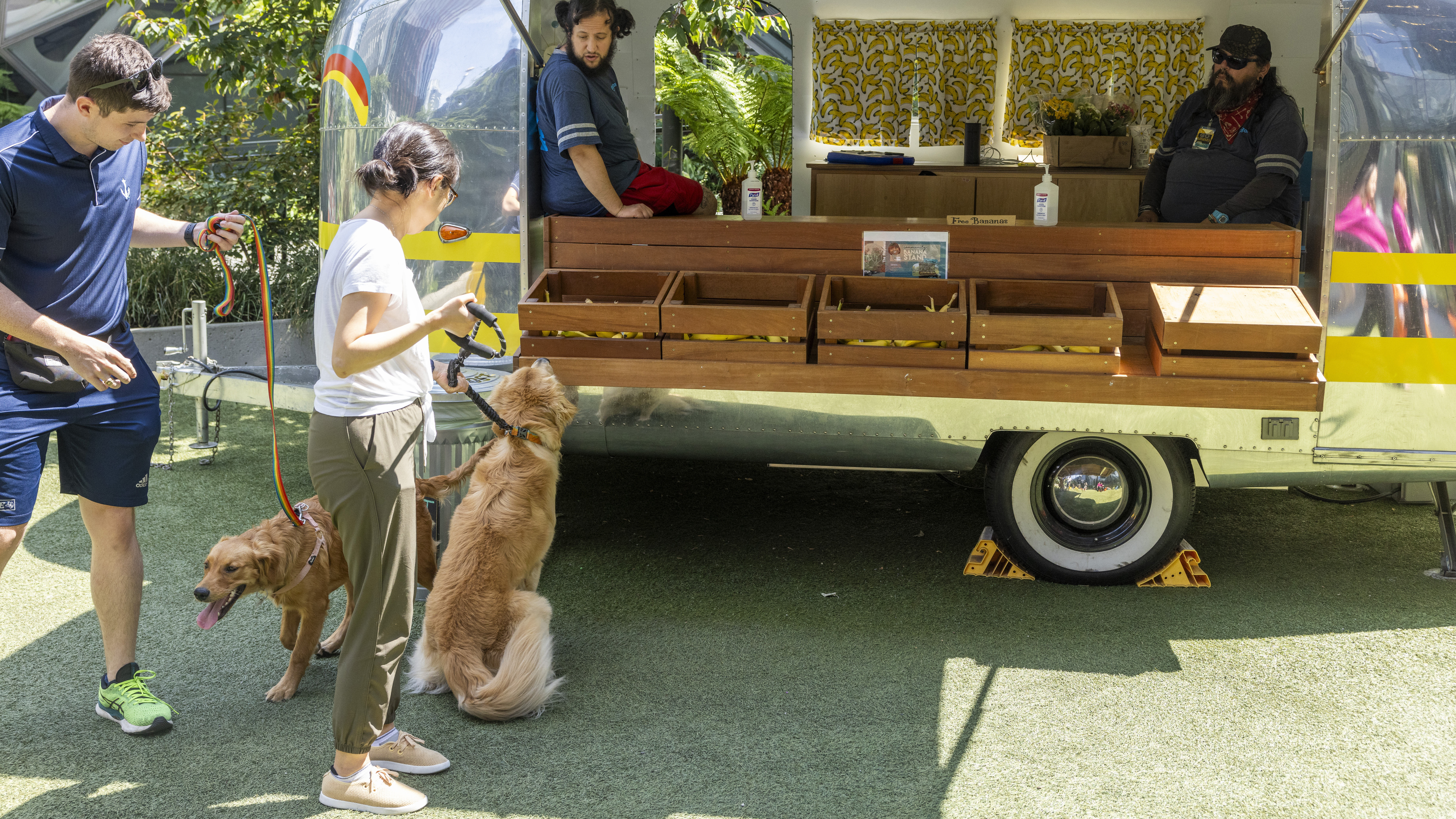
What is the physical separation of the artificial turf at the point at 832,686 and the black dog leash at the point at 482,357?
91 cm

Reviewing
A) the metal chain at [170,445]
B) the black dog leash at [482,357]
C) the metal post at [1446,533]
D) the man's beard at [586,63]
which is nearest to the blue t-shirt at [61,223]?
the black dog leash at [482,357]

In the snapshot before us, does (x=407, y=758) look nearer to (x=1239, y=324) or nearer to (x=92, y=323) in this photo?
(x=92, y=323)

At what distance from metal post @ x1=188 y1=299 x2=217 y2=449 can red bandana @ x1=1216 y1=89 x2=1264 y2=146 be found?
5620mm

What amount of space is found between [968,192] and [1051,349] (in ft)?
12.9

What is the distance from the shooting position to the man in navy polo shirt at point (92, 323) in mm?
3395

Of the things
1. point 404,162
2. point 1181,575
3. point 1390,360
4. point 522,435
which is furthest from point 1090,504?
point 404,162

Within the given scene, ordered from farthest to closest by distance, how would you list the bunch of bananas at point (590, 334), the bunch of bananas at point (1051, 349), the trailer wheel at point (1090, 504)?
the trailer wheel at point (1090, 504) → the bunch of bananas at point (590, 334) → the bunch of bananas at point (1051, 349)

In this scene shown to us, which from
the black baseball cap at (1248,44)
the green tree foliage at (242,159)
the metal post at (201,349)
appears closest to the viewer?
the black baseball cap at (1248,44)

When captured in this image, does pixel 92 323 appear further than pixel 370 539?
Yes

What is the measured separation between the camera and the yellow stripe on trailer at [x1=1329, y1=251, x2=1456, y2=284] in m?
4.54

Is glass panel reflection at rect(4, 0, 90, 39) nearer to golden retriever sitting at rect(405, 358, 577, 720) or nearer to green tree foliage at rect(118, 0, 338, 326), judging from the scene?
green tree foliage at rect(118, 0, 338, 326)

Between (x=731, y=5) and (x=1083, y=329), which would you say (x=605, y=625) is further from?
(x=731, y=5)

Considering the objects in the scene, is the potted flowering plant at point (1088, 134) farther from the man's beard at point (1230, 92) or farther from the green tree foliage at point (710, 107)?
the green tree foliage at point (710, 107)

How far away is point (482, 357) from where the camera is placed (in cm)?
362
